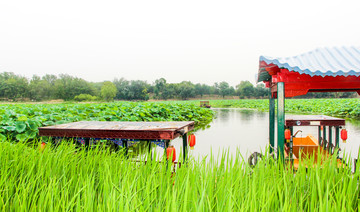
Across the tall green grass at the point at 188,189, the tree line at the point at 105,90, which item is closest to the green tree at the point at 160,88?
the tree line at the point at 105,90

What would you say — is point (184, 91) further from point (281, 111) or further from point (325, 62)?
point (325, 62)

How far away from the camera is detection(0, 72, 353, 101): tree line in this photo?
5172 centimetres

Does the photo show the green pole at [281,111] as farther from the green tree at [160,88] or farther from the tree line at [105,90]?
the green tree at [160,88]

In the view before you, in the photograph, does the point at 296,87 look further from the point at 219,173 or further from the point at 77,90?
the point at 77,90

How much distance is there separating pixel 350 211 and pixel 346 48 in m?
3.38

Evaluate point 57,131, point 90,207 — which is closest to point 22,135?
point 57,131

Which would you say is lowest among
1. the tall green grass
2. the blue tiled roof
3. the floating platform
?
the tall green grass

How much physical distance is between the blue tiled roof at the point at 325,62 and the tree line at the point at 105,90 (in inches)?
2038

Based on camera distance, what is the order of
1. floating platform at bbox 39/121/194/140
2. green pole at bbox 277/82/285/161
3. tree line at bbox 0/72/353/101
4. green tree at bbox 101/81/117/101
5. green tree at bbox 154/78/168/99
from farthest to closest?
green tree at bbox 154/78/168/99
green tree at bbox 101/81/117/101
tree line at bbox 0/72/353/101
green pole at bbox 277/82/285/161
floating platform at bbox 39/121/194/140

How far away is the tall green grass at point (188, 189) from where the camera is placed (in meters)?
1.43

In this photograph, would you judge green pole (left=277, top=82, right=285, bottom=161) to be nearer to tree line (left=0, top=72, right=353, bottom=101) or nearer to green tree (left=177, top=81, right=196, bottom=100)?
tree line (left=0, top=72, right=353, bottom=101)

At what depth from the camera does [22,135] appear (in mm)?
5895

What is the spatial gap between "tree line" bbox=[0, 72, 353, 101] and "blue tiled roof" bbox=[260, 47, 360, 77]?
5177 centimetres

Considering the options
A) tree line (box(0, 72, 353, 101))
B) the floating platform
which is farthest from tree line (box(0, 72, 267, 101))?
the floating platform
